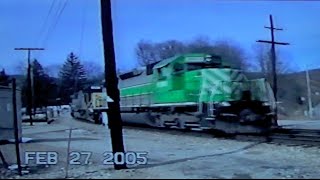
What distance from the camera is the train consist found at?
20.3m

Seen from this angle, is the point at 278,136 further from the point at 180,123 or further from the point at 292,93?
the point at 292,93

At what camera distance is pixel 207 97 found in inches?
816

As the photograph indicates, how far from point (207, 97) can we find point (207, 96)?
0.20 feet

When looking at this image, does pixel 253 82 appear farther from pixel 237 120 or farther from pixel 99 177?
pixel 99 177

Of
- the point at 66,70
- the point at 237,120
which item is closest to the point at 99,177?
the point at 237,120

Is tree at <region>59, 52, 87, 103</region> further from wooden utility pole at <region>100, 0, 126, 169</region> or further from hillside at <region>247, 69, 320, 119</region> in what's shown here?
hillside at <region>247, 69, 320, 119</region>

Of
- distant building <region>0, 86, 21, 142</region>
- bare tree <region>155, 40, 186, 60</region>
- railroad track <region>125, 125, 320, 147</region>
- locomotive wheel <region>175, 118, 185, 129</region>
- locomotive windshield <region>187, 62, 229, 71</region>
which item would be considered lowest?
railroad track <region>125, 125, 320, 147</region>

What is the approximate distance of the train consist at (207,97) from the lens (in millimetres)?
20312

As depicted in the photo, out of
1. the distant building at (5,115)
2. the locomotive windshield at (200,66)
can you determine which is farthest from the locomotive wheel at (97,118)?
the distant building at (5,115)

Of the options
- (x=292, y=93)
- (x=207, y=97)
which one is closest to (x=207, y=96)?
(x=207, y=97)

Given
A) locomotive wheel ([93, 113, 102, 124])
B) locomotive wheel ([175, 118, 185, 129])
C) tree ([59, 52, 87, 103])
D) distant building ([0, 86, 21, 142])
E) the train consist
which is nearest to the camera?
distant building ([0, 86, 21, 142])

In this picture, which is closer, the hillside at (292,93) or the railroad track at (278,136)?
the railroad track at (278,136)

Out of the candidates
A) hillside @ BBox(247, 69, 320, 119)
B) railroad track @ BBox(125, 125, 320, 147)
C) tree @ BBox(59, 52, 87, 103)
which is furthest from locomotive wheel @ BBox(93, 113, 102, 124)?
hillside @ BBox(247, 69, 320, 119)

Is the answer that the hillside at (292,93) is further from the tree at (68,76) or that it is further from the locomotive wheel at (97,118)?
the tree at (68,76)
